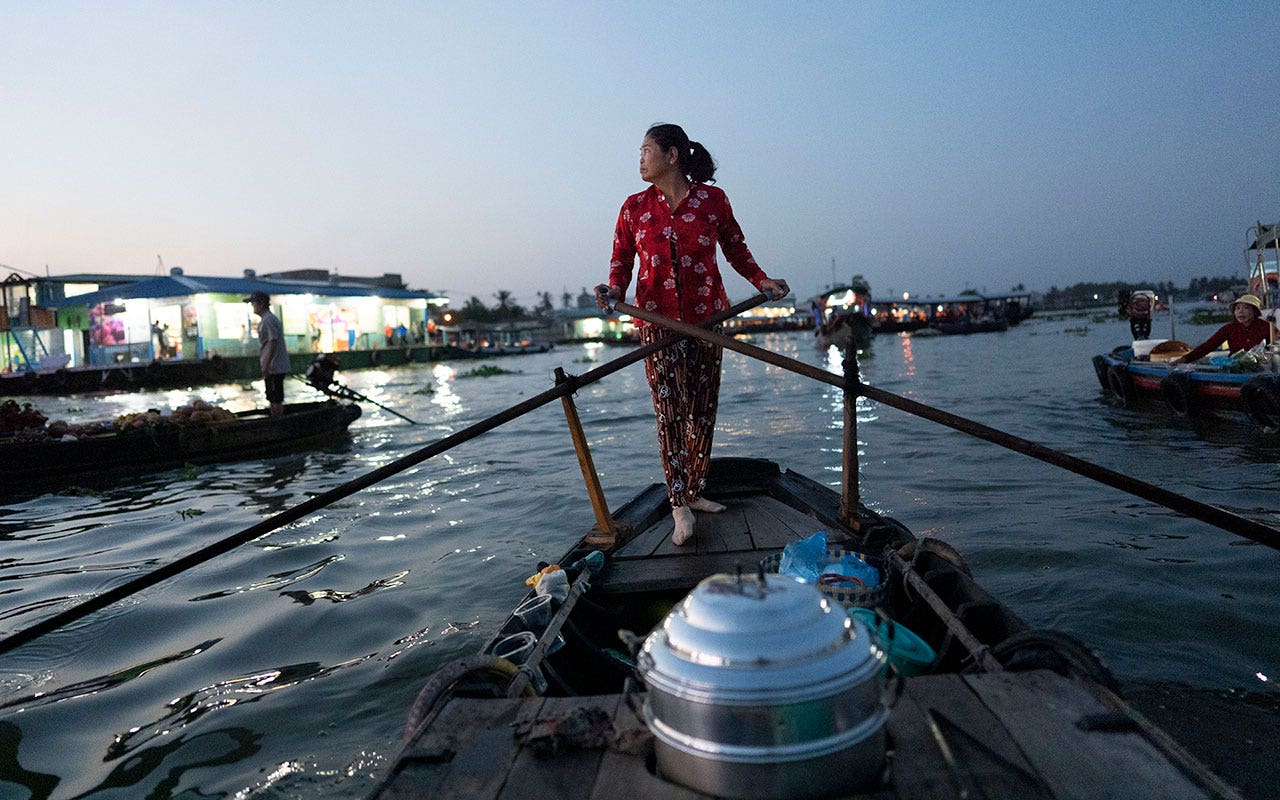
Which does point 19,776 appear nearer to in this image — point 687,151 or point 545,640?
point 545,640

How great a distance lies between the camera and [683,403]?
12.7 ft

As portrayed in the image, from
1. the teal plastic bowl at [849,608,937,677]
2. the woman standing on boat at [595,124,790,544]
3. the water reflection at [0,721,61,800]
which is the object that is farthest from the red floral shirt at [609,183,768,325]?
the water reflection at [0,721,61,800]

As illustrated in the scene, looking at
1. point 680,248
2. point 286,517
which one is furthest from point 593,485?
point 286,517

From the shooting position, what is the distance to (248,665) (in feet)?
12.9

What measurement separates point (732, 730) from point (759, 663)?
0.36 ft

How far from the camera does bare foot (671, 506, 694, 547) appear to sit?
3734 mm

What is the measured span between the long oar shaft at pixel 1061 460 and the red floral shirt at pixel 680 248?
Result: 0.35 metres

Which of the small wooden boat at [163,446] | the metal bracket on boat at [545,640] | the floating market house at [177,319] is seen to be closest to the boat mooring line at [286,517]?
the metal bracket on boat at [545,640]

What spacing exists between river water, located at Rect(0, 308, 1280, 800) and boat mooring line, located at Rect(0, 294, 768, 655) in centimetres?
76

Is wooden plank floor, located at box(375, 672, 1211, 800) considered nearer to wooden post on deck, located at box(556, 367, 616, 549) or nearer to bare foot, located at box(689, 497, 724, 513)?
wooden post on deck, located at box(556, 367, 616, 549)

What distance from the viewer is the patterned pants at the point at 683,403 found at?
12.5 feet

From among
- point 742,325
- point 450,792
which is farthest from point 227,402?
point 742,325

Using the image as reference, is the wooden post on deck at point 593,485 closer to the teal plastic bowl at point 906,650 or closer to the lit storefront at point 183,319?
the teal plastic bowl at point 906,650

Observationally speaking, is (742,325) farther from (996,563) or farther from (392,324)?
(996,563)
